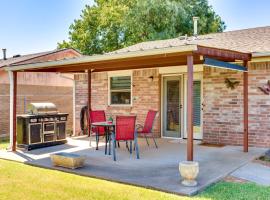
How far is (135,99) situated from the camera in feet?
37.3

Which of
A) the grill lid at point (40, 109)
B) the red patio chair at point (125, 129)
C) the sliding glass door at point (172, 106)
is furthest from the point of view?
the sliding glass door at point (172, 106)

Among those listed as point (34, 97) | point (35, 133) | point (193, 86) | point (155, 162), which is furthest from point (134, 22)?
point (155, 162)

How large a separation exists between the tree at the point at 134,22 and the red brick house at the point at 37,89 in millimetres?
6460

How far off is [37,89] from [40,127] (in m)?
6.65

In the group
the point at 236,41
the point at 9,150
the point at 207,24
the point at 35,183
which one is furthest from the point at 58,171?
the point at 207,24

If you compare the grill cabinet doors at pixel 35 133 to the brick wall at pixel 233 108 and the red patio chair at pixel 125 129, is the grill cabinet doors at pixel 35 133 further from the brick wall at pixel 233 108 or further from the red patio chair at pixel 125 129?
the brick wall at pixel 233 108

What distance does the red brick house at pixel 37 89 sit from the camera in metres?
13.7

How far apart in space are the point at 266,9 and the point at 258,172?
14.9 m

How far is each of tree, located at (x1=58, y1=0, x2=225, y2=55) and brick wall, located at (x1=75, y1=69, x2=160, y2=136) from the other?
965cm

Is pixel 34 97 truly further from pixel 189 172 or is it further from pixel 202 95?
pixel 189 172

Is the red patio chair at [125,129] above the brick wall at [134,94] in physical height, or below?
below

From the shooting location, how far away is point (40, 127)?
907cm

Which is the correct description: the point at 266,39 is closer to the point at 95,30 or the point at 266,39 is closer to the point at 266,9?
the point at 266,9

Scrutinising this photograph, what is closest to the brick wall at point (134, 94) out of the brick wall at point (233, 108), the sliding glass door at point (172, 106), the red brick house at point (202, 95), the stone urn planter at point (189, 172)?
the red brick house at point (202, 95)
